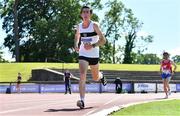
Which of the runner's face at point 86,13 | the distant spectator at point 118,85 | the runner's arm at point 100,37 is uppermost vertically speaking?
the runner's face at point 86,13

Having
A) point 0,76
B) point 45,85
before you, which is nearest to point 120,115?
point 45,85

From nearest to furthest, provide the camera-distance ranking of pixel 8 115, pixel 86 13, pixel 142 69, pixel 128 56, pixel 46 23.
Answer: pixel 8 115 < pixel 86 13 < pixel 142 69 < pixel 46 23 < pixel 128 56

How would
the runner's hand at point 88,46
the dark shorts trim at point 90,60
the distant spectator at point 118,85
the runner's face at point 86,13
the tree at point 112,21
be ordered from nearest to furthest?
the runner's face at point 86,13, the runner's hand at point 88,46, the dark shorts trim at point 90,60, the distant spectator at point 118,85, the tree at point 112,21

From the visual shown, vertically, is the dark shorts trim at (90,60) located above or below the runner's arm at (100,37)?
below

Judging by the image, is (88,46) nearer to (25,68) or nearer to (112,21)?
(25,68)

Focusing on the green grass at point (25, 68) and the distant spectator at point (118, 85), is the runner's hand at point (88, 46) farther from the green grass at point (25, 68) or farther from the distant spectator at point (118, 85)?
the green grass at point (25, 68)

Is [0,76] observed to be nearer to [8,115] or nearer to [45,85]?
[45,85]

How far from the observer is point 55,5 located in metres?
88.5

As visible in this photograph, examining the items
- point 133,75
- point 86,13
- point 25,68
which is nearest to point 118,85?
point 133,75

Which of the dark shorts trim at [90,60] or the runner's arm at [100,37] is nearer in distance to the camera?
the runner's arm at [100,37]

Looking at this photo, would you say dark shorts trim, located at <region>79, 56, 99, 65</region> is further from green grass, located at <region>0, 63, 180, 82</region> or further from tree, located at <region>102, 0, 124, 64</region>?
tree, located at <region>102, 0, 124, 64</region>

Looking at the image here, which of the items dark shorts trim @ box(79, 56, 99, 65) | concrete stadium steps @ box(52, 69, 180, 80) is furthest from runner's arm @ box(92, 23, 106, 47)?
concrete stadium steps @ box(52, 69, 180, 80)

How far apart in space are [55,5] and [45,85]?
4731cm

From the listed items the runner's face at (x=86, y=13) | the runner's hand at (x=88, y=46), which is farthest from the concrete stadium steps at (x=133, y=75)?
the runner's face at (x=86, y=13)
